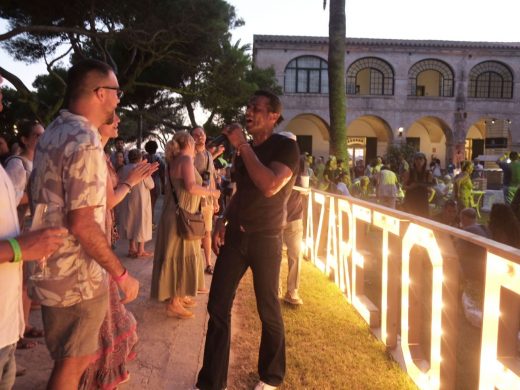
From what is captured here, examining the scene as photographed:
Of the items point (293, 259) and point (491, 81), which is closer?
point (293, 259)

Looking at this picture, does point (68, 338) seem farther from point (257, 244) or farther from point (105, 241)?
point (257, 244)

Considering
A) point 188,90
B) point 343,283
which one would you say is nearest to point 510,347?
point 343,283

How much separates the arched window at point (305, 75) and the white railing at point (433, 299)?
27959mm

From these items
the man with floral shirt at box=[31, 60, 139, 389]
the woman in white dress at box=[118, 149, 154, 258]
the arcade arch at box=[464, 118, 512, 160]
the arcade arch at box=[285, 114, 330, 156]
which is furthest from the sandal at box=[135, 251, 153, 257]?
the arcade arch at box=[285, 114, 330, 156]

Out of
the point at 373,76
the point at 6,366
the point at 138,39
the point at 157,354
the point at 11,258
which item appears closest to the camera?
the point at 11,258

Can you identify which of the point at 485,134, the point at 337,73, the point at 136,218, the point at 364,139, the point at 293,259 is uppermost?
the point at 337,73

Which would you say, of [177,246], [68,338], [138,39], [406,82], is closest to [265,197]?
[68,338]

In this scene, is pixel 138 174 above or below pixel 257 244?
above

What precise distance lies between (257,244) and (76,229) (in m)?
1.25

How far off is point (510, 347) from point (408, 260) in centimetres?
83

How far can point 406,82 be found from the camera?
106 ft

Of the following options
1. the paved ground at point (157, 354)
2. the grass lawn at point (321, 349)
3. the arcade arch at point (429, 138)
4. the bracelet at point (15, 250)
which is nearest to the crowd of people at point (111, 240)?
the bracelet at point (15, 250)

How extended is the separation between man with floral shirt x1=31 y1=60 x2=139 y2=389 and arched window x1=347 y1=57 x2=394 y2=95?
104 ft

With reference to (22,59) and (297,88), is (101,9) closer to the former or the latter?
(22,59)
